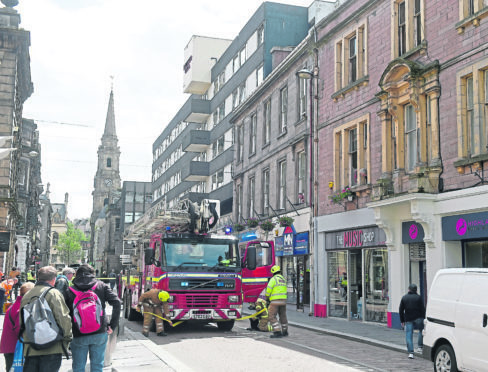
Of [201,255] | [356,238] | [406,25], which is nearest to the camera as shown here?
[201,255]

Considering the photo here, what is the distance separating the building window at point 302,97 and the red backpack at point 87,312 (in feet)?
63.0

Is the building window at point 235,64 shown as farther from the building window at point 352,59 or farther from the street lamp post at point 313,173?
the building window at point 352,59

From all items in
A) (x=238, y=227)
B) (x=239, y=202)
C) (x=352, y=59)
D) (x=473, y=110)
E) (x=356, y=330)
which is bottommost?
(x=356, y=330)

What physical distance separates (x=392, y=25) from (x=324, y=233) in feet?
27.1

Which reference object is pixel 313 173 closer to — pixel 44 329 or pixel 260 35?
pixel 260 35

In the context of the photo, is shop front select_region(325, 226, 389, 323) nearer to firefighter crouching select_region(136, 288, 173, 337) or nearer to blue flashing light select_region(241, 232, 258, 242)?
blue flashing light select_region(241, 232, 258, 242)

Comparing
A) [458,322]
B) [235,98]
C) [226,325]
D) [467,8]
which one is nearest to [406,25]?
[467,8]

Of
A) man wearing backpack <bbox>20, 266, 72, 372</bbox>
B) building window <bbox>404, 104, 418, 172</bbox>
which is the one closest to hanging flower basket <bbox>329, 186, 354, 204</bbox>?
building window <bbox>404, 104, 418, 172</bbox>

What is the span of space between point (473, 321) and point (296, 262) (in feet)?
58.6

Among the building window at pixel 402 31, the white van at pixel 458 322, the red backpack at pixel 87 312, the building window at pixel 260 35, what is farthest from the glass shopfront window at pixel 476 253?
the building window at pixel 260 35

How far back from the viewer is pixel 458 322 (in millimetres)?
9164

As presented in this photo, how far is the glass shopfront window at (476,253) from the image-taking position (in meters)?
15.2

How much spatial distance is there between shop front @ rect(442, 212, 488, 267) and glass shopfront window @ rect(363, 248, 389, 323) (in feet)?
11.2

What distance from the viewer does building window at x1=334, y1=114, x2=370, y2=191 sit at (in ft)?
67.1
